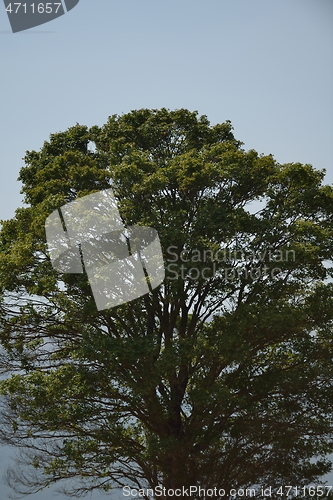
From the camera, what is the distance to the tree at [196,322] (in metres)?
7.33

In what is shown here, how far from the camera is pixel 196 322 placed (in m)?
8.77

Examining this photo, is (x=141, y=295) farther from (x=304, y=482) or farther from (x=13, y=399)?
(x=304, y=482)

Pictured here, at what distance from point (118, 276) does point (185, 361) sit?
1.44 m

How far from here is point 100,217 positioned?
→ 7559 millimetres

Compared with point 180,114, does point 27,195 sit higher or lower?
lower

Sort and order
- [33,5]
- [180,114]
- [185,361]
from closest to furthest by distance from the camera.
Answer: [33,5] → [185,361] → [180,114]

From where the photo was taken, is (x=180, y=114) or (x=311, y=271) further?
(x=180, y=114)

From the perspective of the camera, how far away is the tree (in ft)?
24.0

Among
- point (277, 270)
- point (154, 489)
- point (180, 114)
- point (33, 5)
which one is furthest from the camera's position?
point (180, 114)

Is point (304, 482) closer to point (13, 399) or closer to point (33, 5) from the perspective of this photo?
point (13, 399)

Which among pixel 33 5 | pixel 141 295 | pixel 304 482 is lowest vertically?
pixel 304 482

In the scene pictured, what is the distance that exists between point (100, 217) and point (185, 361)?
2233 mm

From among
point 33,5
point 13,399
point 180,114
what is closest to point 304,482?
point 13,399

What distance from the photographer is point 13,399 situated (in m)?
8.16
